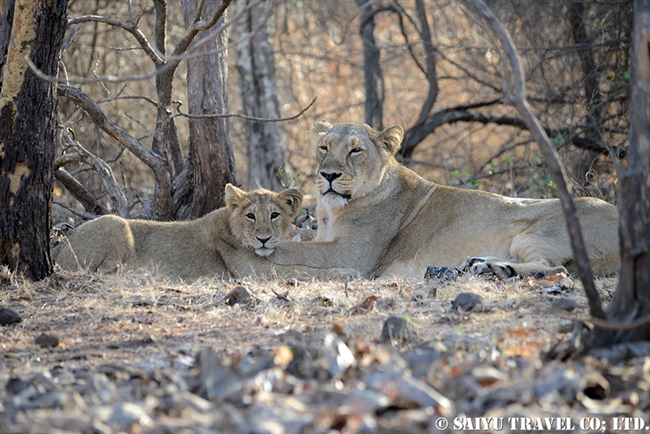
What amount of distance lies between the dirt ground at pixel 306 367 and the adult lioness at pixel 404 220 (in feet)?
4.23

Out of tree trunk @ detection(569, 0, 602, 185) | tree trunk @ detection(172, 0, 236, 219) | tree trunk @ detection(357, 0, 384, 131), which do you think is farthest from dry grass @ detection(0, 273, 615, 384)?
tree trunk @ detection(357, 0, 384, 131)

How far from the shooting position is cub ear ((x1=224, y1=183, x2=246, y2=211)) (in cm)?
659

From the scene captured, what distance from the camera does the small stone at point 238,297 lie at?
4891mm

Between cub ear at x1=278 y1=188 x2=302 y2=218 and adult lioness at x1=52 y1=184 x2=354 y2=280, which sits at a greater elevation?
cub ear at x1=278 y1=188 x2=302 y2=218

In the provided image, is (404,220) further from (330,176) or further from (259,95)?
(259,95)

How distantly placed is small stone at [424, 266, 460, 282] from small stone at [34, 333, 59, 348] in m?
2.87

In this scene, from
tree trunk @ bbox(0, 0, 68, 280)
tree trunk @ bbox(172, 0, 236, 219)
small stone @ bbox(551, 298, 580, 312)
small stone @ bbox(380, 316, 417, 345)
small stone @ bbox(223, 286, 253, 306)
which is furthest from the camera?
tree trunk @ bbox(172, 0, 236, 219)

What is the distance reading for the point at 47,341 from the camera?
3932 mm

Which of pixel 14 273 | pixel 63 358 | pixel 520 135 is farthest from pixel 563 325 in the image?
pixel 520 135

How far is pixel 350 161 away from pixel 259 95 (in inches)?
222

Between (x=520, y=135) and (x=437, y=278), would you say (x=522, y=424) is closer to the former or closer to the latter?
(x=437, y=278)

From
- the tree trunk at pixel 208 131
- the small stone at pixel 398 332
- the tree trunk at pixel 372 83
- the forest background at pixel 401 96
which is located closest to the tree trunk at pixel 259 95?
the forest background at pixel 401 96

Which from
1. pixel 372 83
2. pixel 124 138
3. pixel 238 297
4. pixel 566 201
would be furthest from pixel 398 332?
pixel 372 83

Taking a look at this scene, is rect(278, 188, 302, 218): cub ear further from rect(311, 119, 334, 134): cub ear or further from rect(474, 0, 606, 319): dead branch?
rect(474, 0, 606, 319): dead branch
